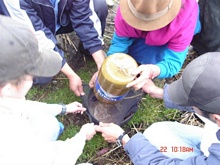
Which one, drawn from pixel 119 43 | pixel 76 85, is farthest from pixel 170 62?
pixel 76 85

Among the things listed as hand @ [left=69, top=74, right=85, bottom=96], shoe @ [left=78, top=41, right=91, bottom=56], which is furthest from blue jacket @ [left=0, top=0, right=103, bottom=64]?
shoe @ [left=78, top=41, right=91, bottom=56]

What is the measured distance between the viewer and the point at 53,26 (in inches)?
84.7

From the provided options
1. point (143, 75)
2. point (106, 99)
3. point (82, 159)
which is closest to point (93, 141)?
point (82, 159)

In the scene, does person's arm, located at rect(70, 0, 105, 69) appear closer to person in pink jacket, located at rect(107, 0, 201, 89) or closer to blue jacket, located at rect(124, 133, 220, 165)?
person in pink jacket, located at rect(107, 0, 201, 89)


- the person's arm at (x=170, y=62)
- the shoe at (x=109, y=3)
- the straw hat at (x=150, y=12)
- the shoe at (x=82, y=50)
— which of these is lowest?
the shoe at (x=82, y=50)

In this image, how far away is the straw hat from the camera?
1.67 metres

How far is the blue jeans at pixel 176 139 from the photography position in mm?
1776

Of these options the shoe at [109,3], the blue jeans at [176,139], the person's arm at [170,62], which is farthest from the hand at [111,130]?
the shoe at [109,3]

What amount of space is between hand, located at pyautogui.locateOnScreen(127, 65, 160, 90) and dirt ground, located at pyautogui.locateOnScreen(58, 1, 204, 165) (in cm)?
49

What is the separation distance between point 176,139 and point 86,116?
669mm

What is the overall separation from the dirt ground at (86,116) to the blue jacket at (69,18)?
330 millimetres

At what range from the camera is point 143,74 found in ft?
6.01

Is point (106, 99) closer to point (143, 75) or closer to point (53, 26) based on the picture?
point (143, 75)
